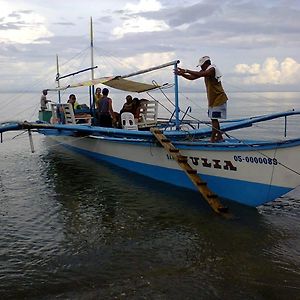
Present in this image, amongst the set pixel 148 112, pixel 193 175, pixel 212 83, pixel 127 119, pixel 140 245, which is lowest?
pixel 140 245

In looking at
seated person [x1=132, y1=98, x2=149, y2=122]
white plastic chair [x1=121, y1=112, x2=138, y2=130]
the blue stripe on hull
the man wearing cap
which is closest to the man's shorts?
the man wearing cap

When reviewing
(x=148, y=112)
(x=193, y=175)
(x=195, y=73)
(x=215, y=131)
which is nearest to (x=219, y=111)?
(x=215, y=131)

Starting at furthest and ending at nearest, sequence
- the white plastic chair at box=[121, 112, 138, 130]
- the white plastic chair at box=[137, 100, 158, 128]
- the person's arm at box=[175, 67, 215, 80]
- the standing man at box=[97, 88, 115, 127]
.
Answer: the white plastic chair at box=[137, 100, 158, 128] → the standing man at box=[97, 88, 115, 127] → the white plastic chair at box=[121, 112, 138, 130] → the person's arm at box=[175, 67, 215, 80]

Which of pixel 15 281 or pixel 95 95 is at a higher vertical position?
pixel 95 95

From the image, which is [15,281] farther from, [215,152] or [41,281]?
[215,152]

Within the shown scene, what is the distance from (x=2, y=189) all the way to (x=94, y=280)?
5.85 m

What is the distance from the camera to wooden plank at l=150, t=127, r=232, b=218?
7.91 metres

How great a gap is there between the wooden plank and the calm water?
0.22 meters

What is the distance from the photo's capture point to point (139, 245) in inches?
257

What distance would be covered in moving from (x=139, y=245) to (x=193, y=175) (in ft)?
8.18

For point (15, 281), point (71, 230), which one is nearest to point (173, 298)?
point (15, 281)

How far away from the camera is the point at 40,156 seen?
16.0 m

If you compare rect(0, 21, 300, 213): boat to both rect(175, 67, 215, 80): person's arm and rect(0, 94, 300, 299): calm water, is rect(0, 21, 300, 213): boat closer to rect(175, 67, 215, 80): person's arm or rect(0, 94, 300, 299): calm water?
rect(0, 94, 300, 299): calm water

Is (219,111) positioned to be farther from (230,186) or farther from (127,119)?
(127,119)
